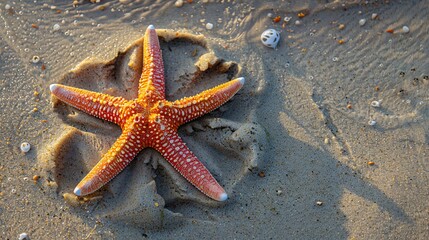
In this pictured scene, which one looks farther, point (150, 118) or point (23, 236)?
point (150, 118)

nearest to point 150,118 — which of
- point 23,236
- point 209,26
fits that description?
point 209,26

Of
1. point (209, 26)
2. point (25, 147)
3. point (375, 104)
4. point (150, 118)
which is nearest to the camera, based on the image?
point (150, 118)

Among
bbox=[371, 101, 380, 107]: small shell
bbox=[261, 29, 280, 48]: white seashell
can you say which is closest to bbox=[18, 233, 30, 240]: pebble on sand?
bbox=[261, 29, 280, 48]: white seashell

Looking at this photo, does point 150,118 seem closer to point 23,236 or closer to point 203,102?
point 203,102

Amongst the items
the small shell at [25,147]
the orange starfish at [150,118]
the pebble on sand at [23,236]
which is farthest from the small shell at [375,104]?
the pebble on sand at [23,236]

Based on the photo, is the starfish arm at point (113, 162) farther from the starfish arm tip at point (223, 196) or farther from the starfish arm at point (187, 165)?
the starfish arm tip at point (223, 196)

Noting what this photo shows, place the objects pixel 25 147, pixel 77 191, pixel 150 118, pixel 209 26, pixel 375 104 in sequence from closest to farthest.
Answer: pixel 77 191
pixel 150 118
pixel 25 147
pixel 375 104
pixel 209 26
